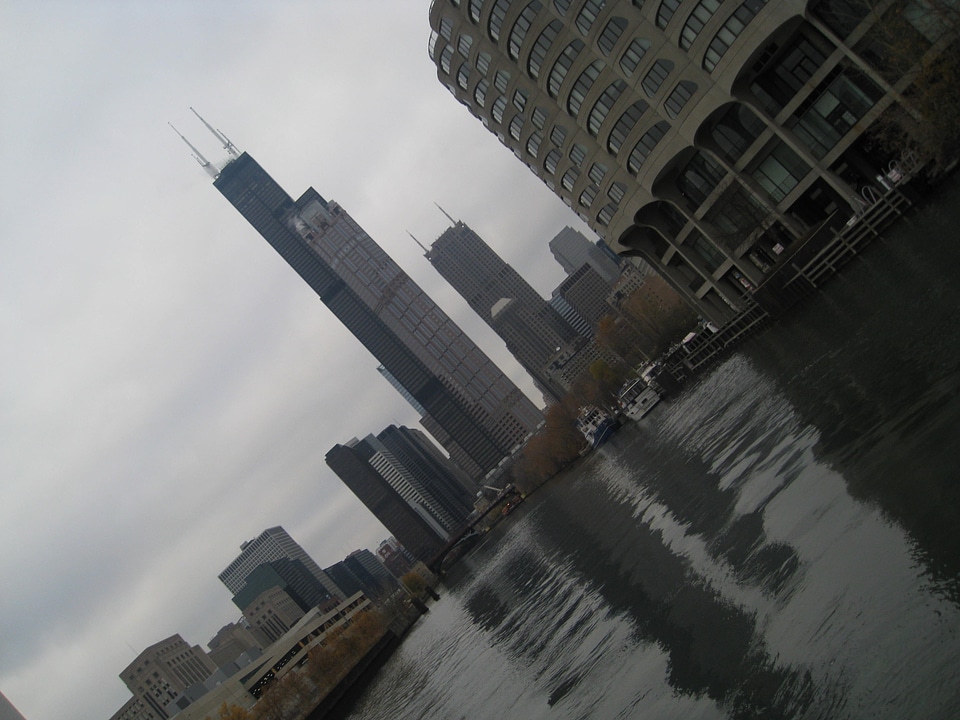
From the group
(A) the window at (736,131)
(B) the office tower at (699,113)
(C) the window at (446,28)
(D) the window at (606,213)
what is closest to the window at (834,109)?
(B) the office tower at (699,113)

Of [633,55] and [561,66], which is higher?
[561,66]

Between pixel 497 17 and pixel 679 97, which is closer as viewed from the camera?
pixel 679 97

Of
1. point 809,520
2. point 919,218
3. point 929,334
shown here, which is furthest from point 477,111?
point 809,520

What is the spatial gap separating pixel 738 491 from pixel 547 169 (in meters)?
61.2

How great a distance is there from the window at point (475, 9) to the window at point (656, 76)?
1966 centimetres

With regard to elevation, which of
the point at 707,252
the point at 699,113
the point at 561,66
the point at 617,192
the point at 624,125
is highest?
the point at 561,66

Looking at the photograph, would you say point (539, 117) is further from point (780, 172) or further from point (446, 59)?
point (780, 172)

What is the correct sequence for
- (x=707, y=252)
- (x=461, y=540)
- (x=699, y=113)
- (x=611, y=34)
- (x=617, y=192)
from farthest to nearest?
(x=461, y=540)
(x=617, y=192)
(x=707, y=252)
(x=611, y=34)
(x=699, y=113)

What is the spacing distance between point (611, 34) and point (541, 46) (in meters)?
8.44

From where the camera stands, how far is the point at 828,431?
80.8 feet

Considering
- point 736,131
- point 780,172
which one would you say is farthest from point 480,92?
point 780,172

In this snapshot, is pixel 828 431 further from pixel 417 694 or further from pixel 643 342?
pixel 643 342

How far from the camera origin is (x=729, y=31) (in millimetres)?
54531

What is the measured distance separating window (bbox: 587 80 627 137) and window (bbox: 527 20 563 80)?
22.2 feet
